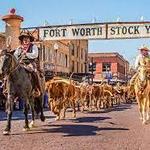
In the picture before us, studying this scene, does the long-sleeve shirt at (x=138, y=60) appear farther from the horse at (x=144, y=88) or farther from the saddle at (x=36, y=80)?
the saddle at (x=36, y=80)

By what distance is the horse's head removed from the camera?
43.7ft

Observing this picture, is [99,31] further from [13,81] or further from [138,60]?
[13,81]

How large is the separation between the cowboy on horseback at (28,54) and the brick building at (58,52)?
1133 centimetres

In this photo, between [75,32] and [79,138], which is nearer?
[79,138]

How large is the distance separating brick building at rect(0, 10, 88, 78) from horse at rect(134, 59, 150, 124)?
1093 cm

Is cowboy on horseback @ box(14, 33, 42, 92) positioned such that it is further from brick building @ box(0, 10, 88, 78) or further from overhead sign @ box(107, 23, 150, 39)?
overhead sign @ box(107, 23, 150, 39)

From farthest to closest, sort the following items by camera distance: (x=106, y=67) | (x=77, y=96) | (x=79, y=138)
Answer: (x=106, y=67)
(x=77, y=96)
(x=79, y=138)

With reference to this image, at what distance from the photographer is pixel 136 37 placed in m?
27.5

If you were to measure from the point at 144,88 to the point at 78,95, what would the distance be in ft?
25.1

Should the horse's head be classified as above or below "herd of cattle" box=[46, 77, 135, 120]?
above

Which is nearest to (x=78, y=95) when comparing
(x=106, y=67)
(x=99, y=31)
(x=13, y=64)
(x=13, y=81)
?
(x=99, y=31)

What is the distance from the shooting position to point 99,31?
2822 cm

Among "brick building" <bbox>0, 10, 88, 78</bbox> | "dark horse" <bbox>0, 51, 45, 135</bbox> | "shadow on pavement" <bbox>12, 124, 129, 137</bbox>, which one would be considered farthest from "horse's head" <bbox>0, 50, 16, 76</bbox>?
"brick building" <bbox>0, 10, 88, 78</bbox>

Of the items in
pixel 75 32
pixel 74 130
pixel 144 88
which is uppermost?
pixel 75 32
